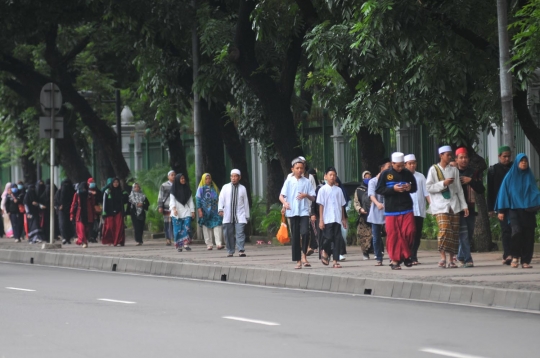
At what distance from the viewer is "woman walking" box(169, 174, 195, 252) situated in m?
26.5

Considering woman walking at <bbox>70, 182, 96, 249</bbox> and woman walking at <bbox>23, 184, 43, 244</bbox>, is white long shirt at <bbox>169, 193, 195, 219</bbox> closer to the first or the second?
woman walking at <bbox>70, 182, 96, 249</bbox>

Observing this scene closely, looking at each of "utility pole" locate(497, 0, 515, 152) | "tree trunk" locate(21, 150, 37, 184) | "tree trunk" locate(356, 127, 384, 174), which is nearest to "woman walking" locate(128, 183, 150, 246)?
"tree trunk" locate(356, 127, 384, 174)

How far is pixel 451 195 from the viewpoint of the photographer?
1820 cm

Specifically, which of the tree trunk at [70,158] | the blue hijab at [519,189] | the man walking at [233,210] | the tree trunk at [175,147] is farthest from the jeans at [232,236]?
the tree trunk at [70,158]

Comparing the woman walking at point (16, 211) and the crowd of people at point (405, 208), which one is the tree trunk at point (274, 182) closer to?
the crowd of people at point (405, 208)

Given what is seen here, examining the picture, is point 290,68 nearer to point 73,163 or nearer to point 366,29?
point 366,29

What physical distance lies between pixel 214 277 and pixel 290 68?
21.5 ft

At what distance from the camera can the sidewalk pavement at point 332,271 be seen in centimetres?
1484

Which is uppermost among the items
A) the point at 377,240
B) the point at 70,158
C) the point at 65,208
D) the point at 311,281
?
the point at 70,158

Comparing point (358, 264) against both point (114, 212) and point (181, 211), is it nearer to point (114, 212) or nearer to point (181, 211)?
point (181, 211)

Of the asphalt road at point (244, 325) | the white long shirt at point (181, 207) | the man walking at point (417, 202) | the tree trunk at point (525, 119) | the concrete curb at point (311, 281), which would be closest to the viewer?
the asphalt road at point (244, 325)

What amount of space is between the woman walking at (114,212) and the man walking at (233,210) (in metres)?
6.55

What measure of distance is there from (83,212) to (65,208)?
4.80 ft

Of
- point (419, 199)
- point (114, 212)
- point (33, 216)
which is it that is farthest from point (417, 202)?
point (33, 216)
